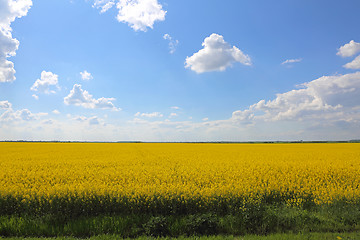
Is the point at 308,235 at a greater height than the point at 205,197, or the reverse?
the point at 205,197

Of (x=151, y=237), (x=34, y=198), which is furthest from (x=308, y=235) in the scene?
(x=34, y=198)

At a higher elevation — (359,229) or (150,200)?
(150,200)

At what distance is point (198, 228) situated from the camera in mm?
5891

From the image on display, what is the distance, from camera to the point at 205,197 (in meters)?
6.91

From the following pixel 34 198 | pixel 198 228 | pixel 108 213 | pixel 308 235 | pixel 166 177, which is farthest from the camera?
pixel 166 177

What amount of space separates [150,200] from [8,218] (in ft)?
15.9

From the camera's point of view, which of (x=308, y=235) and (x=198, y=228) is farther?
(x=198, y=228)

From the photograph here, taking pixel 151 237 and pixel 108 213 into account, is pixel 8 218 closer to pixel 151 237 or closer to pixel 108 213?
pixel 108 213

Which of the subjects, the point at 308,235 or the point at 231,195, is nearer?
the point at 308,235

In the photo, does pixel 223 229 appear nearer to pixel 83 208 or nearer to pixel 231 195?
pixel 231 195

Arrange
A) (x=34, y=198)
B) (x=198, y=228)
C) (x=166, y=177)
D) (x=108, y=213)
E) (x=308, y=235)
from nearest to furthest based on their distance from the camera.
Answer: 1. (x=308, y=235)
2. (x=198, y=228)
3. (x=108, y=213)
4. (x=34, y=198)
5. (x=166, y=177)

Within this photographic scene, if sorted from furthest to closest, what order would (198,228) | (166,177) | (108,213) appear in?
Result: 1. (166,177)
2. (108,213)
3. (198,228)

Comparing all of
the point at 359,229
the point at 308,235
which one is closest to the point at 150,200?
the point at 308,235

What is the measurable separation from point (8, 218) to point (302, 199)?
34.4 ft
